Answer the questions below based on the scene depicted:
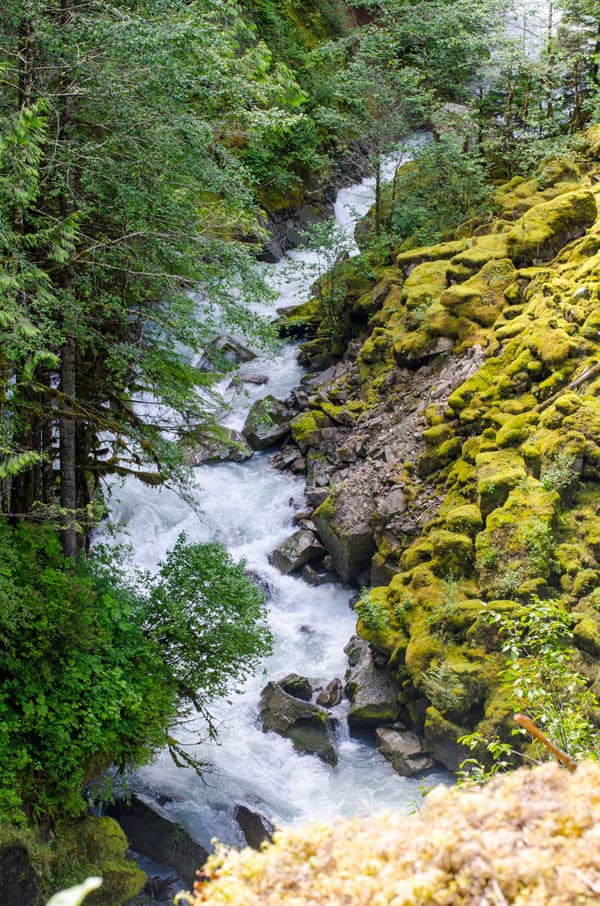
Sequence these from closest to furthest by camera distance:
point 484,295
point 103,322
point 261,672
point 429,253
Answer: point 103,322, point 261,672, point 484,295, point 429,253

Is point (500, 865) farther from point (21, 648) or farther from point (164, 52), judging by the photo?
point (164, 52)

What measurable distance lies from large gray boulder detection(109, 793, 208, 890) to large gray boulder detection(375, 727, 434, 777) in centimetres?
287

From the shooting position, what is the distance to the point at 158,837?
8.20m

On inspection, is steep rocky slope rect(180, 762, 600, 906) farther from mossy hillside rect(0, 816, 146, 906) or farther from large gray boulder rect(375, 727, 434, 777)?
large gray boulder rect(375, 727, 434, 777)

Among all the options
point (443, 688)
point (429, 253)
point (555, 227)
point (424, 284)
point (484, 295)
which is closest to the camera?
point (443, 688)

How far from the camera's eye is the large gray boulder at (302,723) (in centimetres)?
1001

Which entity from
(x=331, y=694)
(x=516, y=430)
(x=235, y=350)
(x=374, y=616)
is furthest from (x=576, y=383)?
(x=235, y=350)

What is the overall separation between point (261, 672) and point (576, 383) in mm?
6813

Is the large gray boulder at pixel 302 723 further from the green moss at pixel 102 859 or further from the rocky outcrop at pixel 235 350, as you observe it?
the rocky outcrop at pixel 235 350

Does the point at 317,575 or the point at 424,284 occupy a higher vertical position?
the point at 424,284

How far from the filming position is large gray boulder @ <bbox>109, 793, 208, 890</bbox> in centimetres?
799

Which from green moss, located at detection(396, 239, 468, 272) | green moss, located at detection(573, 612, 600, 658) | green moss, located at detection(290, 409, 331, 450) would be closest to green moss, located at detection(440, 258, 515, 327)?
green moss, located at detection(396, 239, 468, 272)

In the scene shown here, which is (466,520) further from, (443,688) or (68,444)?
(68,444)

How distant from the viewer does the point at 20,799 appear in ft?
20.2
